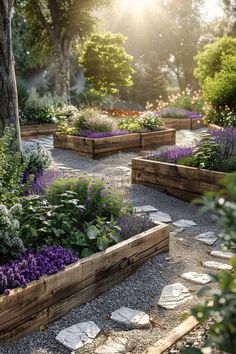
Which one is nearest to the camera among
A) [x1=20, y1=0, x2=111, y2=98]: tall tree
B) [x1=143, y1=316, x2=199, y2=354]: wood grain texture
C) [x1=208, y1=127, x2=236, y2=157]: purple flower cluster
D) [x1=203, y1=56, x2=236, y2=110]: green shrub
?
[x1=143, y1=316, x2=199, y2=354]: wood grain texture

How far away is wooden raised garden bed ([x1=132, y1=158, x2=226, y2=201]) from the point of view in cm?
564

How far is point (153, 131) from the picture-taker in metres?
10.7

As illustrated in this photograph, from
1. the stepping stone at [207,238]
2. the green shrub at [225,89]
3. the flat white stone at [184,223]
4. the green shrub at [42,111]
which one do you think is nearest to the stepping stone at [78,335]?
the stepping stone at [207,238]

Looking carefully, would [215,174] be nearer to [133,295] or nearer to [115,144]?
[133,295]

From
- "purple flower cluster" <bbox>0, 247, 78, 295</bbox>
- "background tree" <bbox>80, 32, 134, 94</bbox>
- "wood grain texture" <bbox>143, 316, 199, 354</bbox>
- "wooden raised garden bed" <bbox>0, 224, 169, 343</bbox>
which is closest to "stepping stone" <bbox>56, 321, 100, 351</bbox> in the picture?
"wooden raised garden bed" <bbox>0, 224, 169, 343</bbox>

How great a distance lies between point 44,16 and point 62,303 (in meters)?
17.7

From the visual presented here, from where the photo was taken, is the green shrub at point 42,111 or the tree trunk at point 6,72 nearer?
the tree trunk at point 6,72

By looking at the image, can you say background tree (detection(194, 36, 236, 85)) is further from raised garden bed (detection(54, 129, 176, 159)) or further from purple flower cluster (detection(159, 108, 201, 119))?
raised garden bed (detection(54, 129, 176, 159))

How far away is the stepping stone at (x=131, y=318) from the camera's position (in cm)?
282

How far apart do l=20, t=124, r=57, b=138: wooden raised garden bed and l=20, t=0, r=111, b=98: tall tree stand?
5118 millimetres

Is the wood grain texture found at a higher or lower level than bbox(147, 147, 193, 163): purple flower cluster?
lower

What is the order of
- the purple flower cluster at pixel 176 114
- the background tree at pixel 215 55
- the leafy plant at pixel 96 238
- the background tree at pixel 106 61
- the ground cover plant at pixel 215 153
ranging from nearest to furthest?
the leafy plant at pixel 96 238
the ground cover plant at pixel 215 153
the purple flower cluster at pixel 176 114
the background tree at pixel 215 55
the background tree at pixel 106 61

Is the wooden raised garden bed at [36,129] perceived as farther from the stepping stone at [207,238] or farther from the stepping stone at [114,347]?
the stepping stone at [114,347]

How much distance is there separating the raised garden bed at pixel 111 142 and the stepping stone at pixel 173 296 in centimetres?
580
